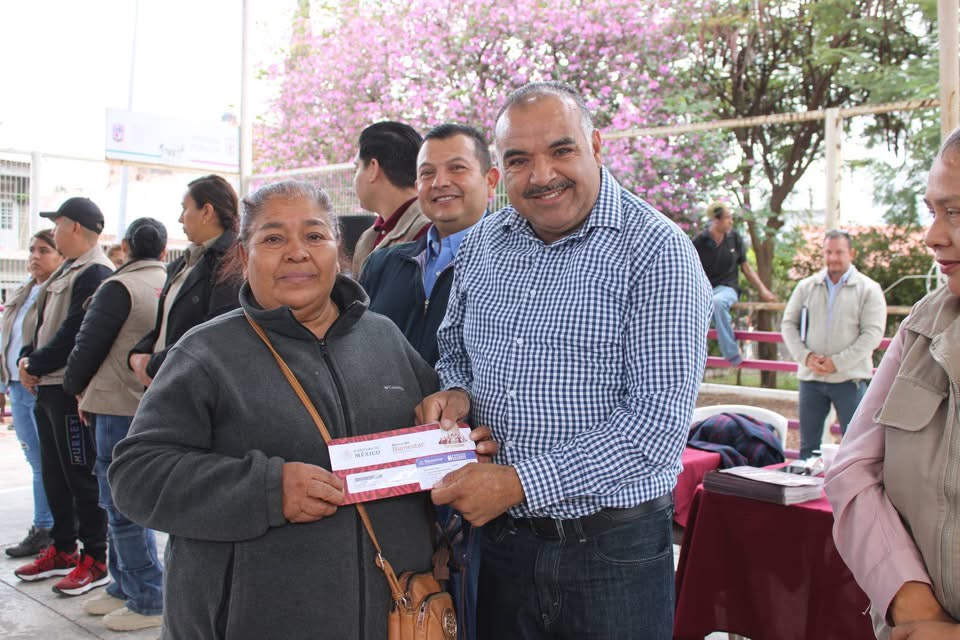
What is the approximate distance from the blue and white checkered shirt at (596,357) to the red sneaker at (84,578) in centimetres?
390

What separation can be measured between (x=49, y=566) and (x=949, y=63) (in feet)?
20.9

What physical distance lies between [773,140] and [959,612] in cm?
1098

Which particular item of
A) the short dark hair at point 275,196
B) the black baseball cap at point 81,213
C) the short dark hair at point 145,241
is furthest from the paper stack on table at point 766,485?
the black baseball cap at point 81,213

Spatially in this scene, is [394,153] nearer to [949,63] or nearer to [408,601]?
[408,601]

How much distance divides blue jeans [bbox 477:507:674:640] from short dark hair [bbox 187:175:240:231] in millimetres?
2545

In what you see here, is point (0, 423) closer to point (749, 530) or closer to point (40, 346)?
point (40, 346)

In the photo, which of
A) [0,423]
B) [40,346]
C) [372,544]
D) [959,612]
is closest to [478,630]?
[372,544]

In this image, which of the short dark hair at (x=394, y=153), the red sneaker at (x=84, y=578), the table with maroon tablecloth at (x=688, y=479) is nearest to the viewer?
the short dark hair at (x=394, y=153)

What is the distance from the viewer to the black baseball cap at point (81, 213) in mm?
5117

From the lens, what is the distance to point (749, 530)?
10.5 ft

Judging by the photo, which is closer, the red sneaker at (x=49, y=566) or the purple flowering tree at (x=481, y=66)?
the red sneaker at (x=49, y=566)

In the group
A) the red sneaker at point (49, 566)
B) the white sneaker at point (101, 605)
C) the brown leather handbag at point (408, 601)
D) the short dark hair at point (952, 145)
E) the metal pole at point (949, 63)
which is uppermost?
the metal pole at point (949, 63)

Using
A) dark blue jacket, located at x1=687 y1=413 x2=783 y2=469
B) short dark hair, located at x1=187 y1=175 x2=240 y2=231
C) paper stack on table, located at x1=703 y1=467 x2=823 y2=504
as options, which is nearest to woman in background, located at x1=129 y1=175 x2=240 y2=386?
short dark hair, located at x1=187 y1=175 x2=240 y2=231

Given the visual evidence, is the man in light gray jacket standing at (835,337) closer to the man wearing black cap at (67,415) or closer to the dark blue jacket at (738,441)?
the dark blue jacket at (738,441)
